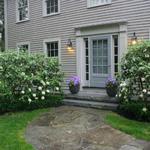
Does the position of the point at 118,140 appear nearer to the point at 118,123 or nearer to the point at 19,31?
the point at 118,123

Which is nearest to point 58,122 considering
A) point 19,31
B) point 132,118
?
point 132,118

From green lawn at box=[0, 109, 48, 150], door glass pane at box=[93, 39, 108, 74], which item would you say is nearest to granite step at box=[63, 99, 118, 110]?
green lawn at box=[0, 109, 48, 150]

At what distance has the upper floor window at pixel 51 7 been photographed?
15430mm

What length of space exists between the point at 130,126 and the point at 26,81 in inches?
159

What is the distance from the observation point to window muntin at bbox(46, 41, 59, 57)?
15.4 meters

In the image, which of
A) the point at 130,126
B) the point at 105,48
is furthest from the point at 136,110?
the point at 105,48

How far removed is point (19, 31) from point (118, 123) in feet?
34.0

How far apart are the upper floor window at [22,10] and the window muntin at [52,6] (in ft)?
5.52

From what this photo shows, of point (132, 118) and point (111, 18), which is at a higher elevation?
point (111, 18)

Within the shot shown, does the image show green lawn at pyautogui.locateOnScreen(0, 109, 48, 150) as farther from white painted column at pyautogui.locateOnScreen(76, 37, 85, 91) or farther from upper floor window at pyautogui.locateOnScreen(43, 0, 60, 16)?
upper floor window at pyautogui.locateOnScreen(43, 0, 60, 16)

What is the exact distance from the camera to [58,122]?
9102 millimetres

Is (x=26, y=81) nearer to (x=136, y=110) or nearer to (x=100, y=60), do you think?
(x=100, y=60)

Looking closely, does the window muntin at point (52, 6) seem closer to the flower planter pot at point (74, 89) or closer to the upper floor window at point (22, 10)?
the upper floor window at point (22, 10)

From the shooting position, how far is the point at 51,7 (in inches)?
618
